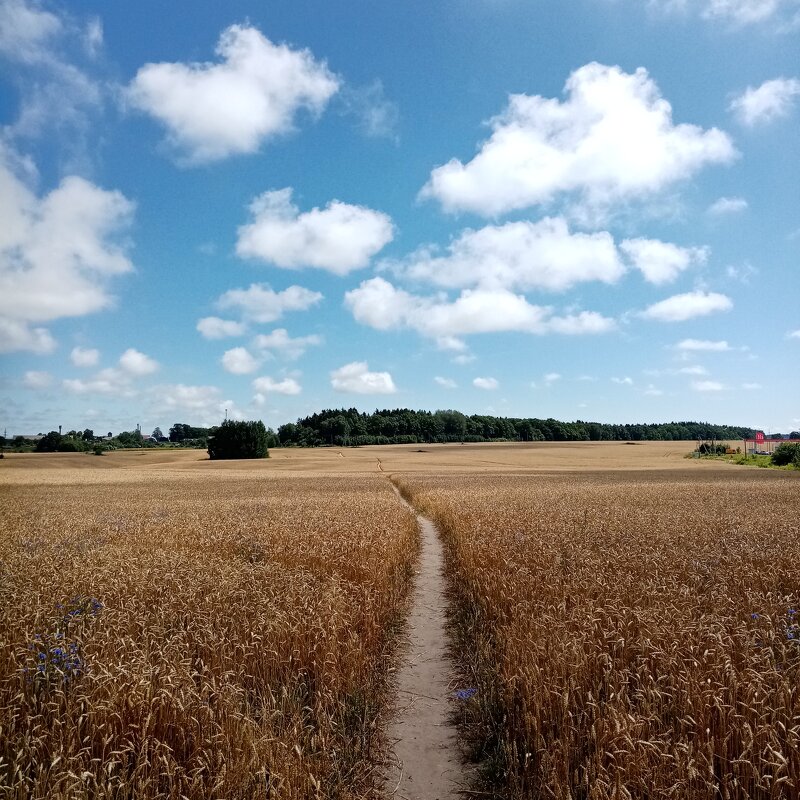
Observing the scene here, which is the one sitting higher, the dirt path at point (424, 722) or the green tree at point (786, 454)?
the dirt path at point (424, 722)

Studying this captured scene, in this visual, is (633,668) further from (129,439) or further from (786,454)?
(129,439)

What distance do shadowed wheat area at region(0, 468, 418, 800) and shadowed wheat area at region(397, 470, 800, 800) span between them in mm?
1476

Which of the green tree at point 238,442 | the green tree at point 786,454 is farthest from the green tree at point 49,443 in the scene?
the green tree at point 786,454

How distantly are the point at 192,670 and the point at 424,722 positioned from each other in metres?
2.63

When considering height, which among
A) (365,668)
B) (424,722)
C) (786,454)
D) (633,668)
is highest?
(633,668)

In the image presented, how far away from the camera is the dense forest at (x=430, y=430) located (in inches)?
6063

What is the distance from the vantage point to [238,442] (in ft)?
352

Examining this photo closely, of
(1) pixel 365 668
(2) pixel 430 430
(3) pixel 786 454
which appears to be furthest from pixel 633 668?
(2) pixel 430 430

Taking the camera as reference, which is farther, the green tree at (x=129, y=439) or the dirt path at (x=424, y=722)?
the green tree at (x=129, y=439)

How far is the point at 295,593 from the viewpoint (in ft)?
26.7

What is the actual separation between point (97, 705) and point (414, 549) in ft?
36.7

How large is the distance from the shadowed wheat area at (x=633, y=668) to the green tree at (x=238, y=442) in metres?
101

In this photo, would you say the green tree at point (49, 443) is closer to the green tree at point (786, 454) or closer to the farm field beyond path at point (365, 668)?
the farm field beyond path at point (365, 668)

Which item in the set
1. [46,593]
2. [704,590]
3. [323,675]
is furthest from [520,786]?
[46,593]
